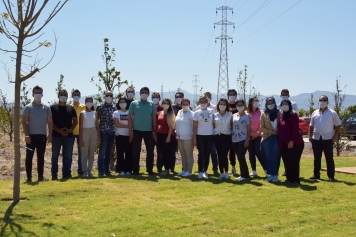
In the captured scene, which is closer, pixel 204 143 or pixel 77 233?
pixel 77 233

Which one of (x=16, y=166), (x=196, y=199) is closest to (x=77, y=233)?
(x=16, y=166)

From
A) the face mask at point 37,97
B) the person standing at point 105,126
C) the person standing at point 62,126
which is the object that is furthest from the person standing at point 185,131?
the face mask at point 37,97

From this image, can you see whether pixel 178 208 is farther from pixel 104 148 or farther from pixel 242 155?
pixel 104 148

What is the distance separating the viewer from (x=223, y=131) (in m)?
10.8

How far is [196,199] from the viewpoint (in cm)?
848

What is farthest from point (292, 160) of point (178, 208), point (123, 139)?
point (123, 139)

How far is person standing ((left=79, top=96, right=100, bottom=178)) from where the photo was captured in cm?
1102

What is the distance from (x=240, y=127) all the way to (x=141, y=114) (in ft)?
7.53

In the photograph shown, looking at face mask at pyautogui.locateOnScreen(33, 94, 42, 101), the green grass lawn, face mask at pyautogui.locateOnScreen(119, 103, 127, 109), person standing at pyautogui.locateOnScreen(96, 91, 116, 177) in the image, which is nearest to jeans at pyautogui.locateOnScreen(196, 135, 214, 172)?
the green grass lawn

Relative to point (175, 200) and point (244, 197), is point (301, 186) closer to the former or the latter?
point (244, 197)

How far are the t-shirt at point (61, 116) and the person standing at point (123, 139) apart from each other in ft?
3.40

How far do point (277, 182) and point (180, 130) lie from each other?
249cm

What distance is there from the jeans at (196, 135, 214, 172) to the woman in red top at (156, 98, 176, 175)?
2.37 feet

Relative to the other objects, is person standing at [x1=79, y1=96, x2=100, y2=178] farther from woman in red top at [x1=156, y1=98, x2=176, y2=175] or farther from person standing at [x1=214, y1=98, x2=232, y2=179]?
person standing at [x1=214, y1=98, x2=232, y2=179]
